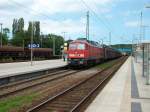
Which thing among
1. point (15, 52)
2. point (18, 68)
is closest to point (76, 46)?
point (18, 68)

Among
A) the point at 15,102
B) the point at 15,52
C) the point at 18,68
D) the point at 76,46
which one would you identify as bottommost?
the point at 15,102

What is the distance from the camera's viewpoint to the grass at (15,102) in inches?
481

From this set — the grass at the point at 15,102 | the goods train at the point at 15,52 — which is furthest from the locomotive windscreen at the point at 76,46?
the goods train at the point at 15,52

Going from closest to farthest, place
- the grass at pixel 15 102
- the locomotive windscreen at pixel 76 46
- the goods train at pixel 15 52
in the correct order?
1. the grass at pixel 15 102
2. the locomotive windscreen at pixel 76 46
3. the goods train at pixel 15 52

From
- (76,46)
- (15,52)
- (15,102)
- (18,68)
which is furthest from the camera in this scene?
(15,52)

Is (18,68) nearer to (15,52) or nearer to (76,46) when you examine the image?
(76,46)

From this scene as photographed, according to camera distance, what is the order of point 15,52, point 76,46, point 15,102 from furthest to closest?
point 15,52, point 76,46, point 15,102

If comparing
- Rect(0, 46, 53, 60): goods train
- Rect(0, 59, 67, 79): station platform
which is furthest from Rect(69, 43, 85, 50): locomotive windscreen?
Rect(0, 46, 53, 60): goods train

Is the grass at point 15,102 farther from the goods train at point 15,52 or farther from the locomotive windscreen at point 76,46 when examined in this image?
the goods train at point 15,52

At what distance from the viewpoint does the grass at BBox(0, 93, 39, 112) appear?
12212 millimetres

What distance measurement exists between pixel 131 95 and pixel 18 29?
122990 millimetres

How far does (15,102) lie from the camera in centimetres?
1354

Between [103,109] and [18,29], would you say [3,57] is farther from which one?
[18,29]

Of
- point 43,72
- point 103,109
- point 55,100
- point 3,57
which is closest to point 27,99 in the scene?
point 55,100
